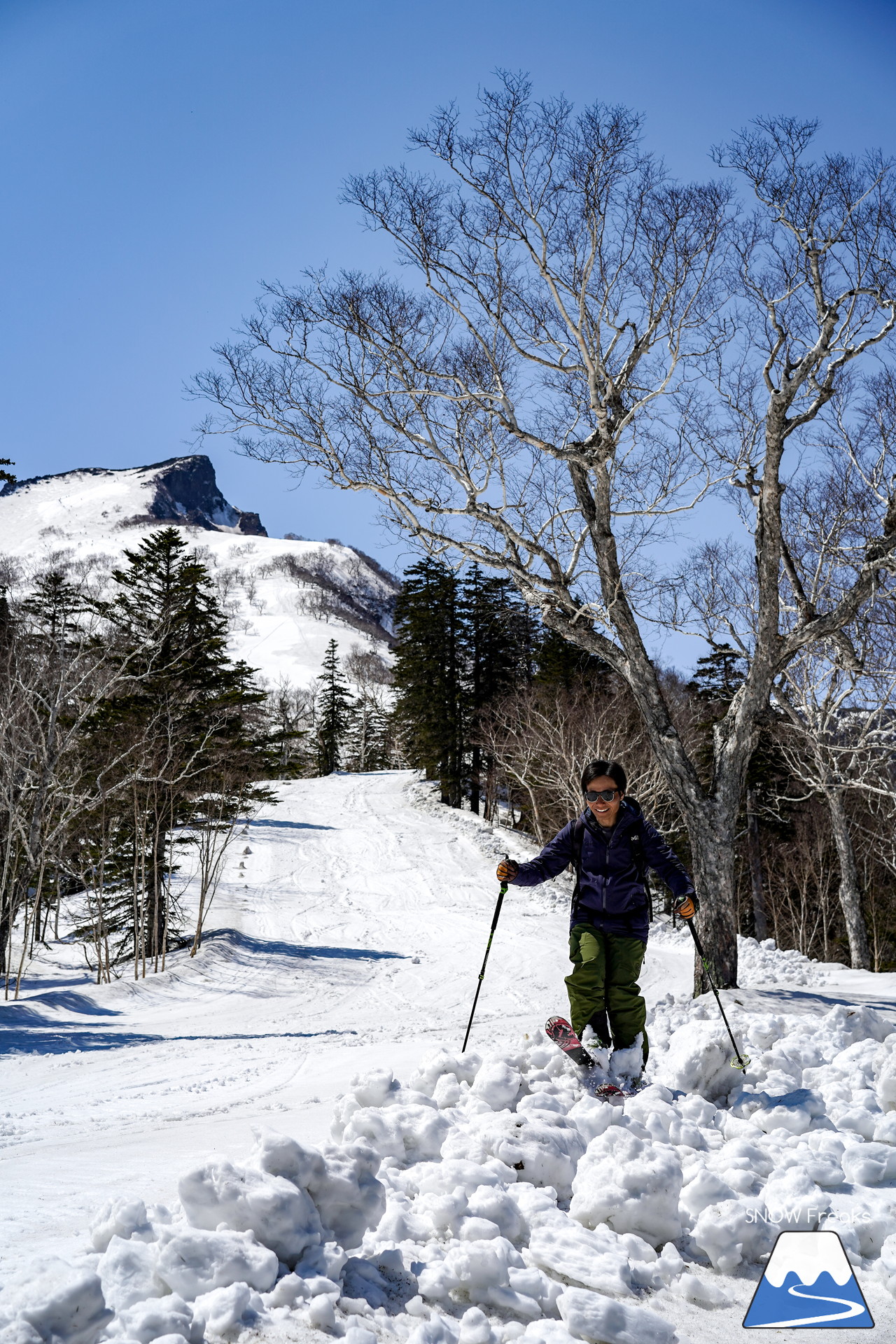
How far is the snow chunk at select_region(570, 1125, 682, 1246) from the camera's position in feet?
8.76

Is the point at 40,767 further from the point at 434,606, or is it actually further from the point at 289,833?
the point at 434,606

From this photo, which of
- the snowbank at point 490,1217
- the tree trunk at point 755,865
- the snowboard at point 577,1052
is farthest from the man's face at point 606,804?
the tree trunk at point 755,865

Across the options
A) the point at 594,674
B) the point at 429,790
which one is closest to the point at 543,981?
the point at 594,674

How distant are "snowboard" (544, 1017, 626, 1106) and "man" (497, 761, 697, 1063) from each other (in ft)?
0.55

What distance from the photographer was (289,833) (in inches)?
1278

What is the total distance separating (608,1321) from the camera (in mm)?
2129

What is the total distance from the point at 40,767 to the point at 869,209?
11475 millimetres

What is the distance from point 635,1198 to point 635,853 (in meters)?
2.11

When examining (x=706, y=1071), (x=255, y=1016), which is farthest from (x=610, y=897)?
(x=255, y=1016)

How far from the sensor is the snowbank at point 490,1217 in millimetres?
1945

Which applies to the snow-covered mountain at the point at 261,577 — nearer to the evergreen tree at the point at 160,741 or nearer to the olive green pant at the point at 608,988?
the evergreen tree at the point at 160,741

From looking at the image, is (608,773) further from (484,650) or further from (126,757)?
(484,650)

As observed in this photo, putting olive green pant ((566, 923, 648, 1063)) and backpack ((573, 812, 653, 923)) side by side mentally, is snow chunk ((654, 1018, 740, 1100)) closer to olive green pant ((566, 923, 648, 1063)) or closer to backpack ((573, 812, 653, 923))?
olive green pant ((566, 923, 648, 1063))

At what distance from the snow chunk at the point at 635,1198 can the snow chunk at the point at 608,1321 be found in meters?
0.46
